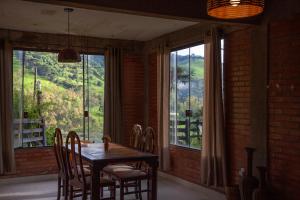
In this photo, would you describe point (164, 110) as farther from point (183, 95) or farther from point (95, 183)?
point (95, 183)

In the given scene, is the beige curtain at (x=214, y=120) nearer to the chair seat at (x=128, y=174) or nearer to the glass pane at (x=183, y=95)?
the glass pane at (x=183, y=95)

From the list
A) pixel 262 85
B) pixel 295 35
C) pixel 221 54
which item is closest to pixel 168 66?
pixel 221 54

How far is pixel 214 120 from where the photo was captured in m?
4.76

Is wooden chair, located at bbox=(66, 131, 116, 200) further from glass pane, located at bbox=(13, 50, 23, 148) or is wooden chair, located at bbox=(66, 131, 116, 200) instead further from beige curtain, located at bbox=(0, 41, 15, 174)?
glass pane, located at bbox=(13, 50, 23, 148)

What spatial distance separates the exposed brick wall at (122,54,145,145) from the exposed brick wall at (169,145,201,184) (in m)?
1.22

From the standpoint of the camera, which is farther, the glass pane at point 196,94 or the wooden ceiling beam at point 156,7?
the glass pane at point 196,94

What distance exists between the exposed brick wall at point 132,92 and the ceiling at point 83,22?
626 mm

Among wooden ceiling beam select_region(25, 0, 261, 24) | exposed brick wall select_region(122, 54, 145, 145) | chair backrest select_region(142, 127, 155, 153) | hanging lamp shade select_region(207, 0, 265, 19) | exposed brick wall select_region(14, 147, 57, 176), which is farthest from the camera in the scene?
exposed brick wall select_region(122, 54, 145, 145)

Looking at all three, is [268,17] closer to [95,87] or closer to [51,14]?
[51,14]

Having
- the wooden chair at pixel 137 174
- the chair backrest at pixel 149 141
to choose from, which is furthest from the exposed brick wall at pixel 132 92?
the chair backrest at pixel 149 141

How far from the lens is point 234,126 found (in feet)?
15.2

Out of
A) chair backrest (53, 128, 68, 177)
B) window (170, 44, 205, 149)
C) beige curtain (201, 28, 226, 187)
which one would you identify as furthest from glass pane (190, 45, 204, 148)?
chair backrest (53, 128, 68, 177)

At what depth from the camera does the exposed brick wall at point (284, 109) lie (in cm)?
358

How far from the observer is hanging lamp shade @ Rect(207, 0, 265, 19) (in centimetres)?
208
